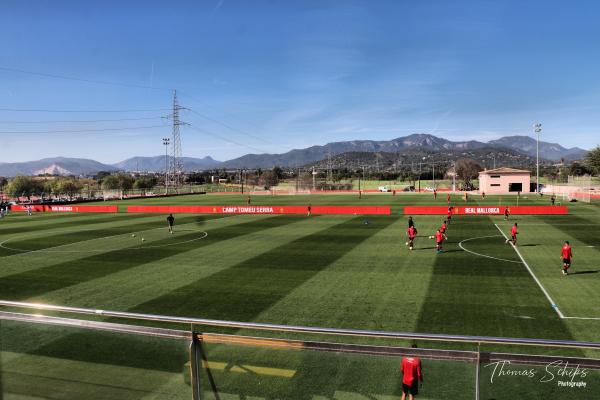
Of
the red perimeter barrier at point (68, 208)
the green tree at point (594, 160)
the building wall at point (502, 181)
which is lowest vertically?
the red perimeter barrier at point (68, 208)

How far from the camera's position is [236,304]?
1872cm

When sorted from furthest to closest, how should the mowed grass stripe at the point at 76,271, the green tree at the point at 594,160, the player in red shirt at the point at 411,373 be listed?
1. the green tree at the point at 594,160
2. the mowed grass stripe at the point at 76,271
3. the player in red shirt at the point at 411,373

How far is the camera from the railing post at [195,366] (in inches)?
202

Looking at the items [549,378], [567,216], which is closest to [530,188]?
[567,216]

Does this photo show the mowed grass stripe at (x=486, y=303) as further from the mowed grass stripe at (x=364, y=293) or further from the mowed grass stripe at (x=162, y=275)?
the mowed grass stripe at (x=162, y=275)

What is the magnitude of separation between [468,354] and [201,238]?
116 ft

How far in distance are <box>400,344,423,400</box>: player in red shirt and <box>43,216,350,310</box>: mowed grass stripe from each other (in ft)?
52.4

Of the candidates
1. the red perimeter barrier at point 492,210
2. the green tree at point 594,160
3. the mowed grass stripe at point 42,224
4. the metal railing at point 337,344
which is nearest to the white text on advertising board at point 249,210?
the mowed grass stripe at point 42,224

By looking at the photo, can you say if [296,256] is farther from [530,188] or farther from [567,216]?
[530,188]

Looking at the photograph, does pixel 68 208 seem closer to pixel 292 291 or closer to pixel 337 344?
pixel 292 291

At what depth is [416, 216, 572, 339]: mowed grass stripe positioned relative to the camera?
15211mm

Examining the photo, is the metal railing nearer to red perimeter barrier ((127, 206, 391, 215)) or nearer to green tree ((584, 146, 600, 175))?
Result: red perimeter barrier ((127, 206, 391, 215))

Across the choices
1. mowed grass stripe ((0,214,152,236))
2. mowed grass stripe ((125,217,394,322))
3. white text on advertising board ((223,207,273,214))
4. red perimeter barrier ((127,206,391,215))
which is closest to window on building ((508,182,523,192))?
red perimeter barrier ((127,206,391,215))

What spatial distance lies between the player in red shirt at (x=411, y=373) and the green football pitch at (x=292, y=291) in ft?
0.47
